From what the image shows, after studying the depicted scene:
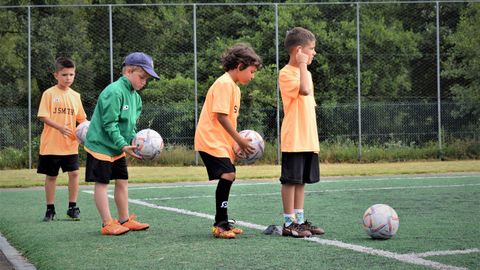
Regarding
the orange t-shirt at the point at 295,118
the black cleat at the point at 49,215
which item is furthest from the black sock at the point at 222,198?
the black cleat at the point at 49,215

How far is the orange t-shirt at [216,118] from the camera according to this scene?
22.9ft

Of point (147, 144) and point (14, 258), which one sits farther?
point (147, 144)

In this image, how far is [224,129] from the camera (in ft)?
23.4

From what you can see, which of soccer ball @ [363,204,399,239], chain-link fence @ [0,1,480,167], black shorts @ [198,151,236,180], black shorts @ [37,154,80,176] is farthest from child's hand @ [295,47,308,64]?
chain-link fence @ [0,1,480,167]

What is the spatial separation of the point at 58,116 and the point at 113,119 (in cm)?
193

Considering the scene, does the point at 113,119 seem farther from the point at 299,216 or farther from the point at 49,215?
the point at 49,215

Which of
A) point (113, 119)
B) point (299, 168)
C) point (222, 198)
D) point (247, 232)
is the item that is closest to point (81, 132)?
point (113, 119)

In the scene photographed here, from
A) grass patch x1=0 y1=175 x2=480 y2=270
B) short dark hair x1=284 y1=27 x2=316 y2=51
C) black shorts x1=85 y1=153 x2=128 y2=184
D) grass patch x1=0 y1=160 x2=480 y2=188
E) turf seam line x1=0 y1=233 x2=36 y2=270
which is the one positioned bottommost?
turf seam line x1=0 y1=233 x2=36 y2=270

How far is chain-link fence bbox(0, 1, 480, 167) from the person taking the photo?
2225 cm

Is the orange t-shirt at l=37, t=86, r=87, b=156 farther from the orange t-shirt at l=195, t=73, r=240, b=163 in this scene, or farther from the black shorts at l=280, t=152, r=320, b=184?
the black shorts at l=280, t=152, r=320, b=184

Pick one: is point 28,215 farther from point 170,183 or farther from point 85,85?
point 85,85

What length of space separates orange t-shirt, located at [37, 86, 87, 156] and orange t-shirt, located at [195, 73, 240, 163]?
2295 millimetres

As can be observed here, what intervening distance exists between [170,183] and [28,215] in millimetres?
5842

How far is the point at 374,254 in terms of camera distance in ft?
19.3
